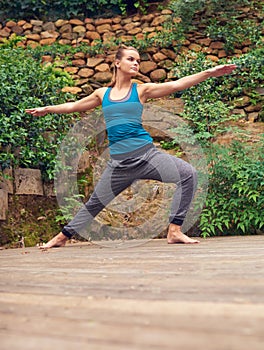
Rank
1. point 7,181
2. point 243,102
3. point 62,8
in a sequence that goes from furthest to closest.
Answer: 1. point 62,8
2. point 243,102
3. point 7,181

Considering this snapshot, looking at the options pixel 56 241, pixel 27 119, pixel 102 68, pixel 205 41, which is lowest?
pixel 56 241

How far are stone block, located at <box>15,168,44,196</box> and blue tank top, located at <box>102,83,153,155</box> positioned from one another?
1.34 meters

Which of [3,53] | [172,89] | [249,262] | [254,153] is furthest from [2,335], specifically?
[3,53]

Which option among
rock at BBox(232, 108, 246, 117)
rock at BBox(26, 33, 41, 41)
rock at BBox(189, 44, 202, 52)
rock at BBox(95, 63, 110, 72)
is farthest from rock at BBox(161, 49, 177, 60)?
rock at BBox(26, 33, 41, 41)

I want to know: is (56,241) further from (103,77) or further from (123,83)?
(103,77)

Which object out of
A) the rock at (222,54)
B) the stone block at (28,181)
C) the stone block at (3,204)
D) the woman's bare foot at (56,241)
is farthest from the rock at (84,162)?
the rock at (222,54)

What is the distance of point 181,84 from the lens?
2.74m

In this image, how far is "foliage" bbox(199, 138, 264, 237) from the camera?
3523mm

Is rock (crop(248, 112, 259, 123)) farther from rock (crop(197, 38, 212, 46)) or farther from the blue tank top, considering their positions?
the blue tank top

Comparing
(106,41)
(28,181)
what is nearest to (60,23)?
(106,41)

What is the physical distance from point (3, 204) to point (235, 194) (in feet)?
→ 6.77

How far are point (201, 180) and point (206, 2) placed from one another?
3.61 metres

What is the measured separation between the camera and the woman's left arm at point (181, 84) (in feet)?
8.79

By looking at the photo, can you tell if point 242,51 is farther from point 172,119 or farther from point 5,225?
point 5,225
